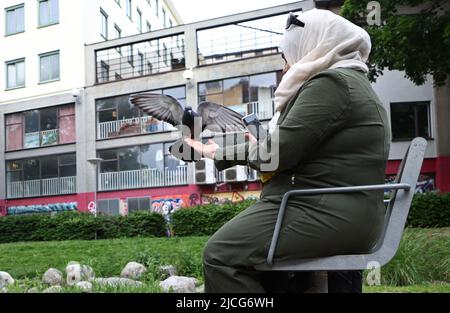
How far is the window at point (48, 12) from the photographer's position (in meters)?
26.8

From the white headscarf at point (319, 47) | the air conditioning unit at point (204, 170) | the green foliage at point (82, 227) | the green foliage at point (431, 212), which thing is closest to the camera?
the white headscarf at point (319, 47)

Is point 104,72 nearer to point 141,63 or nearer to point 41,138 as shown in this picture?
point 141,63

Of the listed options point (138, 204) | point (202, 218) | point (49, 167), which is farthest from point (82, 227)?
point (49, 167)

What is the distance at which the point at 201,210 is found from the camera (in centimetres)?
1545

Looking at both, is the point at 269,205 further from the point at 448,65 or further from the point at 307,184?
the point at 448,65

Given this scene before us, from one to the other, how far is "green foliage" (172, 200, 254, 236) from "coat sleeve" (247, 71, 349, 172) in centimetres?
1325

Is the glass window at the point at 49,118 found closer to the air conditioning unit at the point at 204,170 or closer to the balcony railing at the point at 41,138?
the balcony railing at the point at 41,138

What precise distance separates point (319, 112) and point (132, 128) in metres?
25.2

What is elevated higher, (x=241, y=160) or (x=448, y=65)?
(x=448, y=65)

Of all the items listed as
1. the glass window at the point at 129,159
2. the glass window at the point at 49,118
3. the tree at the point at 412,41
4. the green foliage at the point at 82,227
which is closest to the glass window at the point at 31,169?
the glass window at the point at 49,118

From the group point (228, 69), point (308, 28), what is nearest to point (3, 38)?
point (228, 69)

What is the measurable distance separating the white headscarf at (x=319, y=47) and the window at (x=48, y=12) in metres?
27.8

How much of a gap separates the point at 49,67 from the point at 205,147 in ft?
94.1

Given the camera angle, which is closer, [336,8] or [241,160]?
[241,160]
